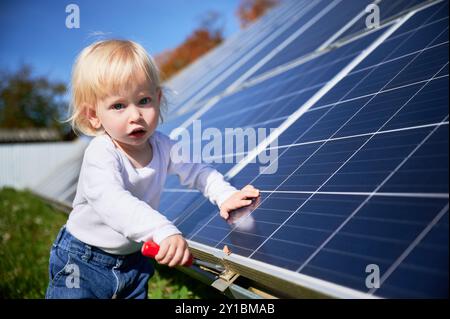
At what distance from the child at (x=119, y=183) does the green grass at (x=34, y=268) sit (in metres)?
1.74

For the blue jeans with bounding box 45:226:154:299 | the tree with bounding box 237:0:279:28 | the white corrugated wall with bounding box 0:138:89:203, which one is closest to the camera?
the blue jeans with bounding box 45:226:154:299

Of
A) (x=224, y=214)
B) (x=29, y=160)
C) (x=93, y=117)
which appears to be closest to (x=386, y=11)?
(x=224, y=214)

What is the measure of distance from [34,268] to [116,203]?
435cm

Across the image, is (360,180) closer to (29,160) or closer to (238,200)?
(238,200)

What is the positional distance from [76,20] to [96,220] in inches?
74.4

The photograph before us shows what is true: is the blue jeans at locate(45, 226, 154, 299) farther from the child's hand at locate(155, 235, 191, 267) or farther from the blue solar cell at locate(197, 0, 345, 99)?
the blue solar cell at locate(197, 0, 345, 99)

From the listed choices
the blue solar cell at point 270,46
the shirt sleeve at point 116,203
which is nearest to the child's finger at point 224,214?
the shirt sleeve at point 116,203

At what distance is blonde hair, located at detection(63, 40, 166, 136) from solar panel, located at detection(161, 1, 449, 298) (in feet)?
3.91

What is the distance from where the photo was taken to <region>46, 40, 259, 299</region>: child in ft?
8.61

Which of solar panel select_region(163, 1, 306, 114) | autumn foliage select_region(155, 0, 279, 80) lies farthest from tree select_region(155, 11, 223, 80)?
solar panel select_region(163, 1, 306, 114)

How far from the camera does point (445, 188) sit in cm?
182

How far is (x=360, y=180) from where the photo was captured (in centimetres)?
233

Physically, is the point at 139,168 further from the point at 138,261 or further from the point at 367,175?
the point at 367,175
